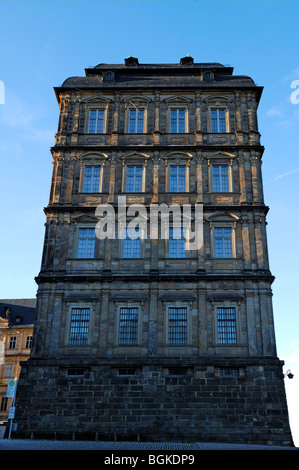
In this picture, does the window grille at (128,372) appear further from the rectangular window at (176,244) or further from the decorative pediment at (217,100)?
the decorative pediment at (217,100)

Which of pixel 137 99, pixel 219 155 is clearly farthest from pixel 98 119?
pixel 219 155

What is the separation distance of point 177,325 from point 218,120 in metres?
15.0


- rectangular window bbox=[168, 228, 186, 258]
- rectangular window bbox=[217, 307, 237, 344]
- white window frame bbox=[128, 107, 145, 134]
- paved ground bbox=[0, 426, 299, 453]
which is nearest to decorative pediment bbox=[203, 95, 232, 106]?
white window frame bbox=[128, 107, 145, 134]

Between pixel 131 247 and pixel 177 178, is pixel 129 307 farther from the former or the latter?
pixel 177 178

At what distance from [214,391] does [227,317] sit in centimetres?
428

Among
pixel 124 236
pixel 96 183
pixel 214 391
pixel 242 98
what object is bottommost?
pixel 214 391

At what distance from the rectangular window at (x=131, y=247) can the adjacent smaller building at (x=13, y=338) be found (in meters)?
38.5

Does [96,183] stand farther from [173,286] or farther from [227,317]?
[227,317]

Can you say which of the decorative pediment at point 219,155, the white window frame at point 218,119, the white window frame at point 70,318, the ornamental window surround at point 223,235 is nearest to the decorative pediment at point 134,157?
the decorative pediment at point 219,155

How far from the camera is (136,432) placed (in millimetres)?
25859

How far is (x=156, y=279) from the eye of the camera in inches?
1152

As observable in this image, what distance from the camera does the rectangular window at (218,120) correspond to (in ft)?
112

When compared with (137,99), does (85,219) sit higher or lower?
lower

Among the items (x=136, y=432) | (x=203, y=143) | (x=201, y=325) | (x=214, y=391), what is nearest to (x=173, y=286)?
(x=201, y=325)
